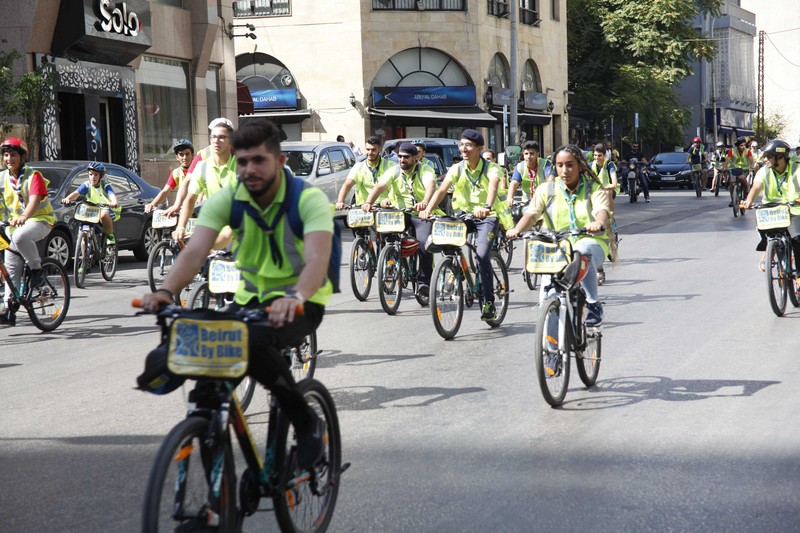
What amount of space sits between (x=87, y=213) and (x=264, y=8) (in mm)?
27991

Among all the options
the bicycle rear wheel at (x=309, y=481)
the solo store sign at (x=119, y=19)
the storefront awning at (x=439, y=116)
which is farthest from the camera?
the storefront awning at (x=439, y=116)

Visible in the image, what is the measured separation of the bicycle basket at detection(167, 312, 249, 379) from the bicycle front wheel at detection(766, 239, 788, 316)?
293 inches

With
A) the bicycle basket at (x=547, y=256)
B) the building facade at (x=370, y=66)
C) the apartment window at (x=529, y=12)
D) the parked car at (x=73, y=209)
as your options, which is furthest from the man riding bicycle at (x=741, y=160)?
the apartment window at (x=529, y=12)

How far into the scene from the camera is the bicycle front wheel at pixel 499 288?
397 inches

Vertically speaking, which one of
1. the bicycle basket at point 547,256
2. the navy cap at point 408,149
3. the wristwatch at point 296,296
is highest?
the navy cap at point 408,149

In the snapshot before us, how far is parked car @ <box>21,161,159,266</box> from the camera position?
15.4 metres

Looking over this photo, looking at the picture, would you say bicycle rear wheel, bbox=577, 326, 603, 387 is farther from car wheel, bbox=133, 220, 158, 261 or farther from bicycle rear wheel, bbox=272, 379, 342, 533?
car wheel, bbox=133, 220, 158, 261

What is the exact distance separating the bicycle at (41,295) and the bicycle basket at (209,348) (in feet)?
22.1

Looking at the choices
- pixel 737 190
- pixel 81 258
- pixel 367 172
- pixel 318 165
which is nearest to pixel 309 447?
pixel 367 172

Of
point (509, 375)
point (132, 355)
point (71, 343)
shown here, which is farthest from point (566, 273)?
point (71, 343)

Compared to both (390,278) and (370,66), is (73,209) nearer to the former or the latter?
(390,278)

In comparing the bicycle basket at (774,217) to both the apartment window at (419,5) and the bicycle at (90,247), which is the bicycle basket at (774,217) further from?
the apartment window at (419,5)

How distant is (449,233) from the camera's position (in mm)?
9656

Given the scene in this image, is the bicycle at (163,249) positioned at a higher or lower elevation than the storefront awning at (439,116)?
lower
